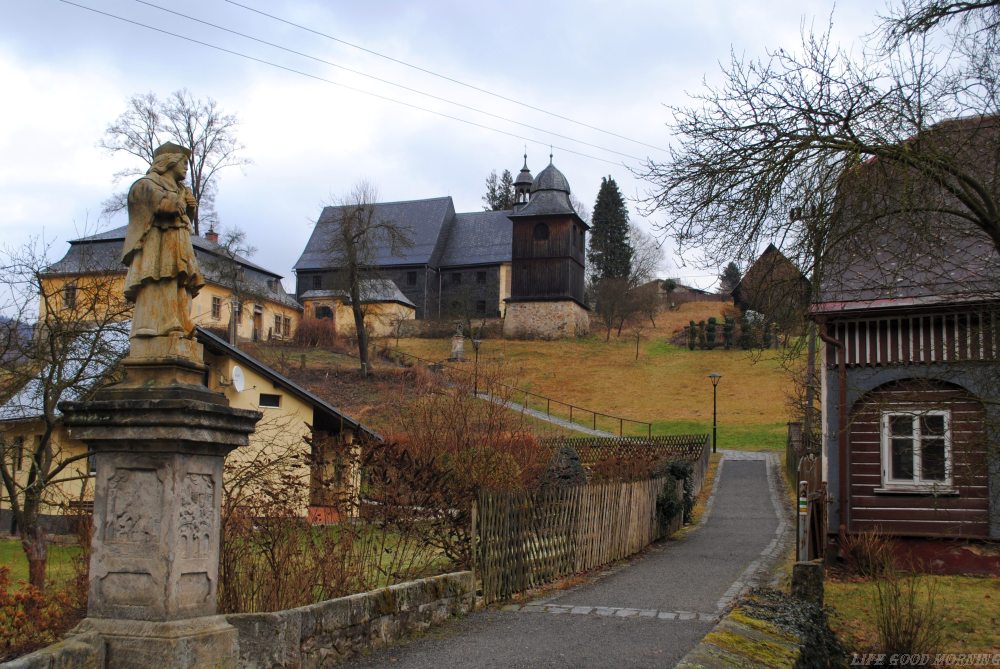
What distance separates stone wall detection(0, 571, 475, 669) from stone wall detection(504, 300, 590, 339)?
2236 inches

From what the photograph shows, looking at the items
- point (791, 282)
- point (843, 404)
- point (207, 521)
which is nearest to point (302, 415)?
point (843, 404)

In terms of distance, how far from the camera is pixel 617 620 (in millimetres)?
9742

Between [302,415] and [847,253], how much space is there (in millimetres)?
17495

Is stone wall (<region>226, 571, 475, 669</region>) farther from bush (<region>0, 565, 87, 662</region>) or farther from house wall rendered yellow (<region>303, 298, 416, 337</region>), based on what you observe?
house wall rendered yellow (<region>303, 298, 416, 337</region>)

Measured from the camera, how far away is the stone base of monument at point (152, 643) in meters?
5.31

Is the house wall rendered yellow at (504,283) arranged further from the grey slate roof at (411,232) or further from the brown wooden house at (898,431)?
the brown wooden house at (898,431)

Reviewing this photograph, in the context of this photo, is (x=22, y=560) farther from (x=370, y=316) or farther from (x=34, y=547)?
(x=370, y=316)

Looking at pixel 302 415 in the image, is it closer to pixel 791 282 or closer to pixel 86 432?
pixel 791 282

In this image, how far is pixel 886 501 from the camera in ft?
49.7

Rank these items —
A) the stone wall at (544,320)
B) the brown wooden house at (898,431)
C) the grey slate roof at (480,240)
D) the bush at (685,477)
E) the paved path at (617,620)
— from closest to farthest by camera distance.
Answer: the paved path at (617,620), the brown wooden house at (898,431), the bush at (685,477), the stone wall at (544,320), the grey slate roof at (480,240)

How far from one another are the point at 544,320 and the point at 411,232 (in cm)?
1488

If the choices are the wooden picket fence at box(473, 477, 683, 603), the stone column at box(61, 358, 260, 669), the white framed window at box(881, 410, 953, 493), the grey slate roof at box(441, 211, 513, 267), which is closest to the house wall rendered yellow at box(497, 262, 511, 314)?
the grey slate roof at box(441, 211, 513, 267)

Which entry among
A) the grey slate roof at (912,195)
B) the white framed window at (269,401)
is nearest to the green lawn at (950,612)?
the grey slate roof at (912,195)

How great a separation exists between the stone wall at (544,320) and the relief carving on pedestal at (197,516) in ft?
199
